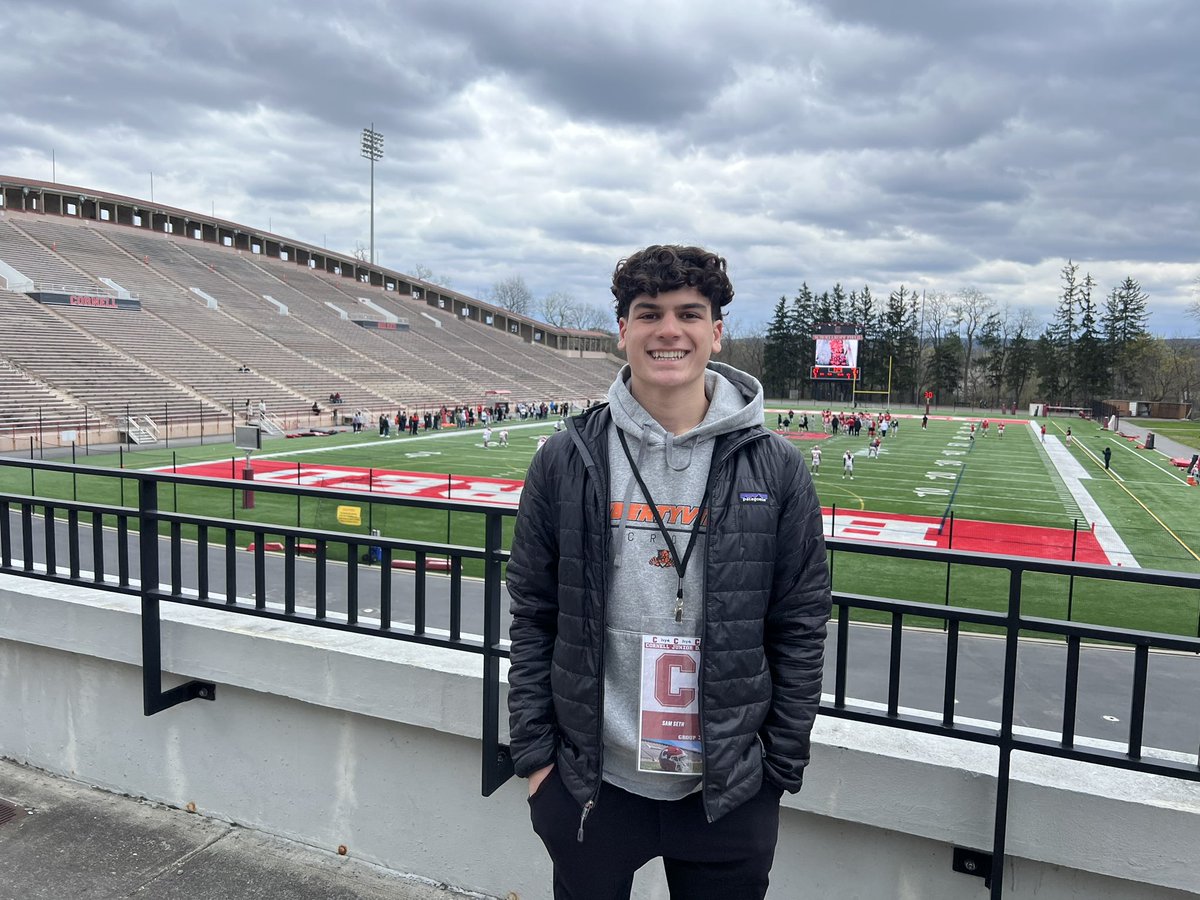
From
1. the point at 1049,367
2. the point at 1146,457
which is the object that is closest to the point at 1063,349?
the point at 1049,367

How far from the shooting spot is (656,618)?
218 cm

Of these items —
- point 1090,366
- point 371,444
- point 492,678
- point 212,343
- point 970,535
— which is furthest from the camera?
point 1090,366

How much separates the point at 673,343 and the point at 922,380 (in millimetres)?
116107

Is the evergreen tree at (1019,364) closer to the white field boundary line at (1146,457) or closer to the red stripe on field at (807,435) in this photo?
the white field boundary line at (1146,457)

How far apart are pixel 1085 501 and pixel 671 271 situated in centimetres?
3223

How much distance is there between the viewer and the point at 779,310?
11356 cm

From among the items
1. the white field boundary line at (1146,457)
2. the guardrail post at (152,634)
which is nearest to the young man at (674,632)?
the guardrail post at (152,634)

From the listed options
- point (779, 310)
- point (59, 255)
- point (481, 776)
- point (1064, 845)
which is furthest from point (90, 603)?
point (779, 310)

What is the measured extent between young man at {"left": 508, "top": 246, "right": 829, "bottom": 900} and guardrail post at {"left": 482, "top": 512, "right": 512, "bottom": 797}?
42.3 inches

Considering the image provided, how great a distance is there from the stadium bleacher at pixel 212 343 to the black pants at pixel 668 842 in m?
39.7

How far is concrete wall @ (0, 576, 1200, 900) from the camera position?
2.77 meters

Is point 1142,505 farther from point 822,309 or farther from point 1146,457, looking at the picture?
point 822,309

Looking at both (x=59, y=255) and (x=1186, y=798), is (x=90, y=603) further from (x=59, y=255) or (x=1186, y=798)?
(x=59, y=255)

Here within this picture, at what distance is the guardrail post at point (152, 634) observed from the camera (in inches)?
161
